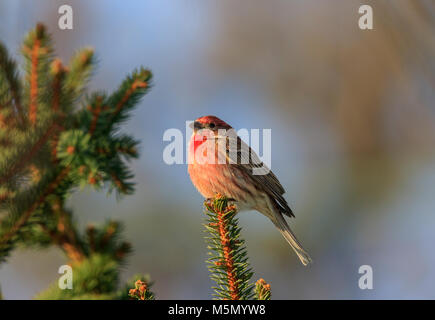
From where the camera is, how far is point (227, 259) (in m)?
3.18

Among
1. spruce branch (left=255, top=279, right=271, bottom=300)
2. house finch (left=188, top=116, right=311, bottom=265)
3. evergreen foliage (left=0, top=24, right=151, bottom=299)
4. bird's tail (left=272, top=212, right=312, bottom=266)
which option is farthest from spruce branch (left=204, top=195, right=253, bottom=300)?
bird's tail (left=272, top=212, right=312, bottom=266)

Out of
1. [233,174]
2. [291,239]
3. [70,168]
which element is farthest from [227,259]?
[291,239]

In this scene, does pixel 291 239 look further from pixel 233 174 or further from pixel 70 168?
pixel 70 168

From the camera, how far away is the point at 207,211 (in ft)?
12.0

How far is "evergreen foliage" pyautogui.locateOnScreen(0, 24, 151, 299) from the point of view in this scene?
2883mm

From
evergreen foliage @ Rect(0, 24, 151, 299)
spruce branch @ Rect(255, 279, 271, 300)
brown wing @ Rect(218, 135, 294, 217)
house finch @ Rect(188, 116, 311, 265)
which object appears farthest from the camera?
brown wing @ Rect(218, 135, 294, 217)

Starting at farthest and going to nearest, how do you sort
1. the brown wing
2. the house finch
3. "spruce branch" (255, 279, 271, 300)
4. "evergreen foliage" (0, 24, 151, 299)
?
the brown wing, the house finch, "evergreen foliage" (0, 24, 151, 299), "spruce branch" (255, 279, 271, 300)

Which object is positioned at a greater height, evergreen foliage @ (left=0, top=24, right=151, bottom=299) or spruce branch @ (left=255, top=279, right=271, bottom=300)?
evergreen foliage @ (left=0, top=24, right=151, bottom=299)

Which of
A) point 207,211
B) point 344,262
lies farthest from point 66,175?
point 344,262

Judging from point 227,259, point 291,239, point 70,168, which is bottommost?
point 227,259

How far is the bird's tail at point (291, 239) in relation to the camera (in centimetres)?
567

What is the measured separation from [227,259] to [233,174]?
8.72ft

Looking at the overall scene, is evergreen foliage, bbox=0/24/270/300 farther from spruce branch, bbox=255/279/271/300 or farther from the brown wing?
the brown wing

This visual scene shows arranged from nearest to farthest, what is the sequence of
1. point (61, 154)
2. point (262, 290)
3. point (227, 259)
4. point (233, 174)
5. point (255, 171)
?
point (262, 290) < point (61, 154) < point (227, 259) < point (233, 174) < point (255, 171)
